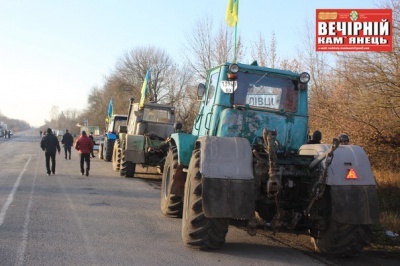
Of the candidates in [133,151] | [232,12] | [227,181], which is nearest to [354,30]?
[232,12]

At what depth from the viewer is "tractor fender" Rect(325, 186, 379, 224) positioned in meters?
6.07

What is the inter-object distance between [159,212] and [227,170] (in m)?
3.86

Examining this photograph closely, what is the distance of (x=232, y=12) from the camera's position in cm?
1289

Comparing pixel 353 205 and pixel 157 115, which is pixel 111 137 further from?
pixel 353 205

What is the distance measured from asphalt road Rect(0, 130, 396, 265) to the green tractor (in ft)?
1.30

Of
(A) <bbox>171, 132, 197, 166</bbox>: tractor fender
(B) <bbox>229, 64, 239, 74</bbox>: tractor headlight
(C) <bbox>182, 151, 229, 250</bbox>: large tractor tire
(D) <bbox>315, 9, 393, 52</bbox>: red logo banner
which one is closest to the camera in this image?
(C) <bbox>182, 151, 229, 250</bbox>: large tractor tire

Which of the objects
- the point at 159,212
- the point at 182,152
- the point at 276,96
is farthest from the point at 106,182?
the point at 276,96

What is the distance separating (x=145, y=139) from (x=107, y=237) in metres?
9.62

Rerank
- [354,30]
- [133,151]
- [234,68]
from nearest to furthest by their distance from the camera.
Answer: [234,68], [354,30], [133,151]

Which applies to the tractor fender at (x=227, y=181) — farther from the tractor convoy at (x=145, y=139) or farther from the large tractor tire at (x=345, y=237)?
the tractor convoy at (x=145, y=139)

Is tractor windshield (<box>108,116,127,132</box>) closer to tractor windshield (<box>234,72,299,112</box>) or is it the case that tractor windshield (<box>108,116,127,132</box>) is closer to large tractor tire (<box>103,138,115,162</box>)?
large tractor tire (<box>103,138,115,162</box>)

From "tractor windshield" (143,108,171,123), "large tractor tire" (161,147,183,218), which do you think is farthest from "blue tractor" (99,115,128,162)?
"large tractor tire" (161,147,183,218)

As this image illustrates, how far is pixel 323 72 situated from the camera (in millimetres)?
17812

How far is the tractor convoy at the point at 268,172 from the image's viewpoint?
6070 mm
